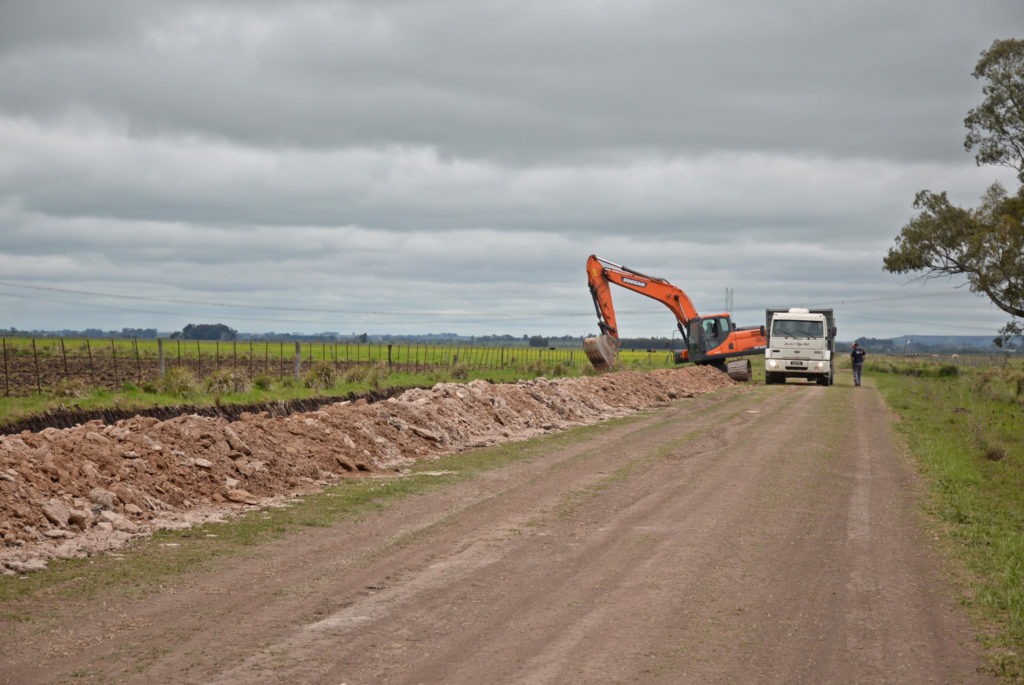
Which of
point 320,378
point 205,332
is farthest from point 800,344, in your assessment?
point 205,332

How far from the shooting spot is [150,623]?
653 cm

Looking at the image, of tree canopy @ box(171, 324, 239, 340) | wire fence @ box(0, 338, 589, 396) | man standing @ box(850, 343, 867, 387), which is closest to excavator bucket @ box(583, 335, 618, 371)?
wire fence @ box(0, 338, 589, 396)

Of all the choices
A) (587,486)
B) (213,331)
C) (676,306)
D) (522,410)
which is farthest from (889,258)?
(213,331)

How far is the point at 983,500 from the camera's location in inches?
478

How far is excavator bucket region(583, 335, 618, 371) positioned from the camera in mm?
40250

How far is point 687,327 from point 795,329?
18.1 feet

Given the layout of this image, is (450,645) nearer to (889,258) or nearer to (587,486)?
(587,486)

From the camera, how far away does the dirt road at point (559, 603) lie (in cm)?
570

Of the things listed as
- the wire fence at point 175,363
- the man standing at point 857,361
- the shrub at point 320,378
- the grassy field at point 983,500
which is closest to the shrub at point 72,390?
the wire fence at point 175,363

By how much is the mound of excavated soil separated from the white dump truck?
2567 cm

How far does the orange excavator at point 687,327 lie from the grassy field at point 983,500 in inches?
583

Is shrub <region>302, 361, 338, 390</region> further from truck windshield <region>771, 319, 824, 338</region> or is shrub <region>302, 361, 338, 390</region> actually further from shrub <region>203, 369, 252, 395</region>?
truck windshield <region>771, 319, 824, 338</region>

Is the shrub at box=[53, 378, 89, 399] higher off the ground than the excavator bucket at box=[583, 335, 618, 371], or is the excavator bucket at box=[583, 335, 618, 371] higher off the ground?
the excavator bucket at box=[583, 335, 618, 371]

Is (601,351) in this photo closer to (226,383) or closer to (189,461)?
(226,383)
